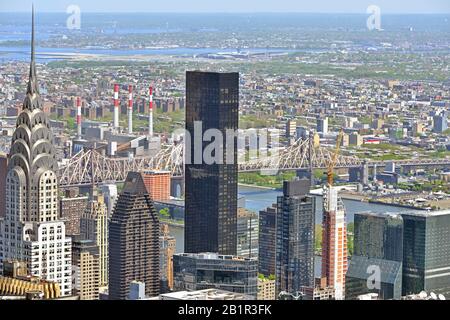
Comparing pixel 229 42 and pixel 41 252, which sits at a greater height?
pixel 229 42

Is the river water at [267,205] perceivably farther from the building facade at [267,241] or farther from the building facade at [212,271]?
the building facade at [212,271]

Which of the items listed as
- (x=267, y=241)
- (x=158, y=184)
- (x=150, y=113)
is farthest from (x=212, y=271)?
(x=150, y=113)

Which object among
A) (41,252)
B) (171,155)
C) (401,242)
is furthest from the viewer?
(171,155)

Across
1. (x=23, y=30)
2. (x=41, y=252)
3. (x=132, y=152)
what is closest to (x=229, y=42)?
(x=23, y=30)

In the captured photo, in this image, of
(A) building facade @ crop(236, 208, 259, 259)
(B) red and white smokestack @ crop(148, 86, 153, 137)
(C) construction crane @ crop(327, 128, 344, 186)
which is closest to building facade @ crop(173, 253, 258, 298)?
(A) building facade @ crop(236, 208, 259, 259)

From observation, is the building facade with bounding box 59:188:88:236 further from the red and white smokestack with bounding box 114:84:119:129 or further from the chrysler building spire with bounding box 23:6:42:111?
the red and white smokestack with bounding box 114:84:119:129
